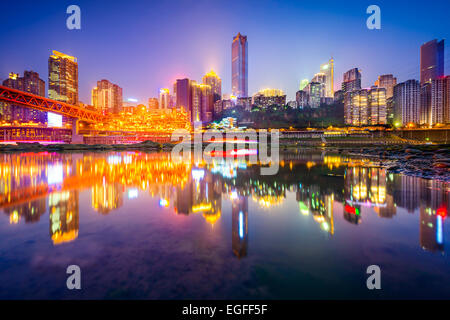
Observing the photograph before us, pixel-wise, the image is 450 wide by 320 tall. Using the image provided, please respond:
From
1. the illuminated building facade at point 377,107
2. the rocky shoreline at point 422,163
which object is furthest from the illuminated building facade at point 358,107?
the rocky shoreline at point 422,163

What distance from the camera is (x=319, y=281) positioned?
371 cm

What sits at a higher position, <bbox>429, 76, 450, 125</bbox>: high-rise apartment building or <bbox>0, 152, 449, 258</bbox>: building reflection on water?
<bbox>429, 76, 450, 125</bbox>: high-rise apartment building

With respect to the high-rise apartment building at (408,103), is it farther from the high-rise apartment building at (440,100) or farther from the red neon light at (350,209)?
the red neon light at (350,209)

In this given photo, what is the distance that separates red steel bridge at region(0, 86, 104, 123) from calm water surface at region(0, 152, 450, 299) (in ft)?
215

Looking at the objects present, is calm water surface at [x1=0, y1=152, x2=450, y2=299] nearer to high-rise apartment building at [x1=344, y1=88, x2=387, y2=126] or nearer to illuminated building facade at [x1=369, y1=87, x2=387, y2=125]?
high-rise apartment building at [x1=344, y1=88, x2=387, y2=126]

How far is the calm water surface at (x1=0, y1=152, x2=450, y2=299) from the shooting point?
3.58 metres

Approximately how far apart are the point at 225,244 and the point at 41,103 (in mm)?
79417

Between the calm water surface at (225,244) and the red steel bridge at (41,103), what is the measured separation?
65.4m

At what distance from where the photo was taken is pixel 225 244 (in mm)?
5258

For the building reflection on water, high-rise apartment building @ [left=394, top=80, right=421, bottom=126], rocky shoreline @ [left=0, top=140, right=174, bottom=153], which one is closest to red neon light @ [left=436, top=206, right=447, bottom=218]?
the building reflection on water

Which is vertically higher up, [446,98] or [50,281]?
[446,98]

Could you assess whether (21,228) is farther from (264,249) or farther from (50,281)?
(264,249)
